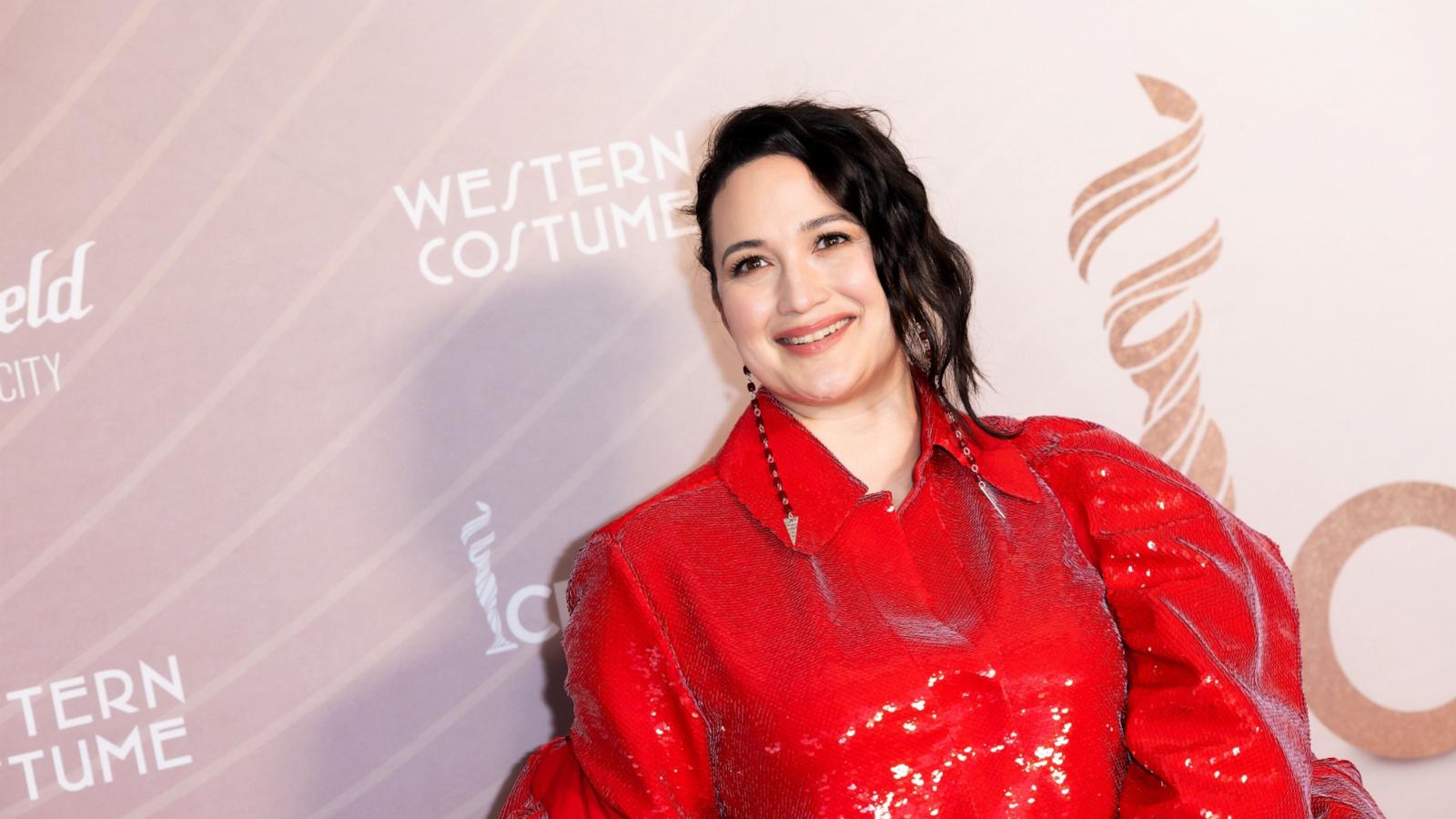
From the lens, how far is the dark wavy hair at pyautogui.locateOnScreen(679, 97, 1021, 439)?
66.4 inches

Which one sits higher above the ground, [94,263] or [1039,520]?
[94,263]

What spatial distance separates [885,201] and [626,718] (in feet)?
2.30

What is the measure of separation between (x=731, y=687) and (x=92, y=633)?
115cm

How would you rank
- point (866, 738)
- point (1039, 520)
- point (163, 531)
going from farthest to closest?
point (163, 531) → point (1039, 520) → point (866, 738)

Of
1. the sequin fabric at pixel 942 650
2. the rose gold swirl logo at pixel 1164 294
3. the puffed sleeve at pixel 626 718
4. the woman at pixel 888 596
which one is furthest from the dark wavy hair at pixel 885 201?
the rose gold swirl logo at pixel 1164 294

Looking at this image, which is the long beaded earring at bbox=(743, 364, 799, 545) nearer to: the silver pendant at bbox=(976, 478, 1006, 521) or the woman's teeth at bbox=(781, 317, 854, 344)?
the woman's teeth at bbox=(781, 317, 854, 344)

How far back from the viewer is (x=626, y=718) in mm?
1612

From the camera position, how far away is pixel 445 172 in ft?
7.12

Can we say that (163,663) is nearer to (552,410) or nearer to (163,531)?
(163,531)

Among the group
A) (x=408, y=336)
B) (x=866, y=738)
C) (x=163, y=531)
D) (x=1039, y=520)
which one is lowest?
(x=866, y=738)

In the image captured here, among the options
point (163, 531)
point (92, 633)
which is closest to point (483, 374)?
point (163, 531)

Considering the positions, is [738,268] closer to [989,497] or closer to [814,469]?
[814,469]

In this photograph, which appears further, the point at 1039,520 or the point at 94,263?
the point at 94,263

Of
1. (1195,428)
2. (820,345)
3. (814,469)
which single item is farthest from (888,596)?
(1195,428)
